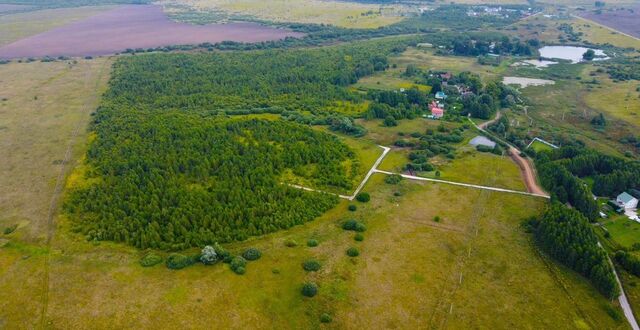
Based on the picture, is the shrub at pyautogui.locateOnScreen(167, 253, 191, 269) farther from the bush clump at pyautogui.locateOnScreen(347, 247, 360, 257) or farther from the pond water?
the pond water

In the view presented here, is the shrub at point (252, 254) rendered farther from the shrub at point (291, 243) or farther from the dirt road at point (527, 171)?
the dirt road at point (527, 171)

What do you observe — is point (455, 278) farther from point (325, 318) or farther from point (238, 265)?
point (238, 265)

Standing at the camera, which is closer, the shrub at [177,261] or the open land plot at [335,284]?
the open land plot at [335,284]

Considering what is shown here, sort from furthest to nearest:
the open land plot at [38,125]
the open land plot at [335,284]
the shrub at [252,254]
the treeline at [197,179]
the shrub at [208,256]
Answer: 1. the open land plot at [38,125]
2. the treeline at [197,179]
3. the shrub at [252,254]
4. the shrub at [208,256]
5. the open land plot at [335,284]

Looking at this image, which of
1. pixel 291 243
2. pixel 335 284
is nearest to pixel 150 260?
pixel 291 243

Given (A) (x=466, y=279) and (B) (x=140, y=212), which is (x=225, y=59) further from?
(A) (x=466, y=279)

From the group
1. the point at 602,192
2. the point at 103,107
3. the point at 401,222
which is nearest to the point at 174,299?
the point at 401,222

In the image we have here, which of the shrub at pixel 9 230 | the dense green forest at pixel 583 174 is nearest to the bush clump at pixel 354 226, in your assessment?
the dense green forest at pixel 583 174
